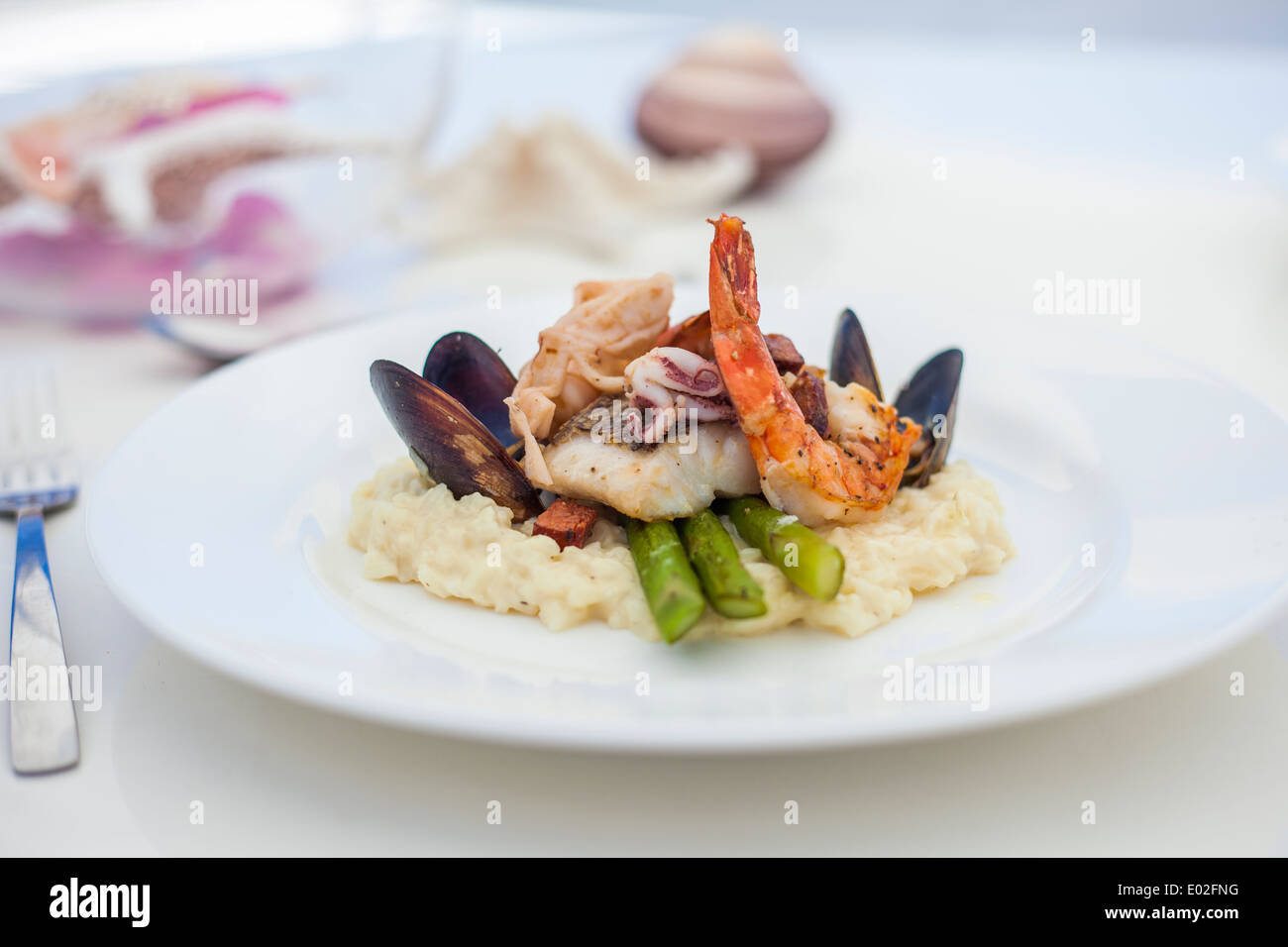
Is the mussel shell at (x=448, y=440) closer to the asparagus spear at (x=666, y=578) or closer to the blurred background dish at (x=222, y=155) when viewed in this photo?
the asparagus spear at (x=666, y=578)

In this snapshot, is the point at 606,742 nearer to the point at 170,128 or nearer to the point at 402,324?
the point at 402,324

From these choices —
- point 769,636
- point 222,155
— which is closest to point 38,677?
point 769,636

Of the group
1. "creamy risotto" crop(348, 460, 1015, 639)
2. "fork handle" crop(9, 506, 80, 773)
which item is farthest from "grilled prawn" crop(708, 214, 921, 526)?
"fork handle" crop(9, 506, 80, 773)

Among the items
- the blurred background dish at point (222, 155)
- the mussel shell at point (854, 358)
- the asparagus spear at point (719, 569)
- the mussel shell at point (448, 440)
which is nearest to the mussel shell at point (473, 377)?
the mussel shell at point (448, 440)

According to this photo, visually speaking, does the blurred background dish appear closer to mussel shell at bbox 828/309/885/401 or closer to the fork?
the fork

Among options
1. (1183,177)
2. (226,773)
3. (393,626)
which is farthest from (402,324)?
(1183,177)

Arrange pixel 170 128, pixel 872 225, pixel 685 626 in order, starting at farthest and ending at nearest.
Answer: pixel 872 225
pixel 170 128
pixel 685 626
